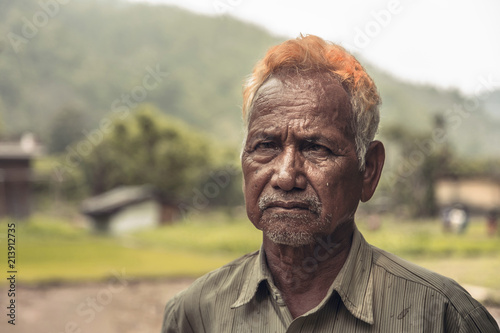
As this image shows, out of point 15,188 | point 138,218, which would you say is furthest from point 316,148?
→ point 138,218

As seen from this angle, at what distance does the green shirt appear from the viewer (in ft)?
5.22

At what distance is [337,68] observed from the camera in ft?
5.51

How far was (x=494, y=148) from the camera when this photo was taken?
59.7ft

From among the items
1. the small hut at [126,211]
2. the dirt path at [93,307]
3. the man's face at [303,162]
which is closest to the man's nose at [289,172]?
the man's face at [303,162]

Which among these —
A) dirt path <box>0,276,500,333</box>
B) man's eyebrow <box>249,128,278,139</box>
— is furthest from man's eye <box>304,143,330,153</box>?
dirt path <box>0,276,500,333</box>

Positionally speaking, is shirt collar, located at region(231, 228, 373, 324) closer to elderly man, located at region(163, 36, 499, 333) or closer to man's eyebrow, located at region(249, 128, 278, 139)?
elderly man, located at region(163, 36, 499, 333)

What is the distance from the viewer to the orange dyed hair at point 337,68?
1.67 metres

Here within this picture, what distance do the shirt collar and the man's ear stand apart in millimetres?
143

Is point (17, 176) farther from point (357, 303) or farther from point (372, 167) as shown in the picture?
point (357, 303)

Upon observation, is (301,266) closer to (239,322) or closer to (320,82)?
(239,322)

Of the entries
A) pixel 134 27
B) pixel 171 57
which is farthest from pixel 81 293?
pixel 134 27

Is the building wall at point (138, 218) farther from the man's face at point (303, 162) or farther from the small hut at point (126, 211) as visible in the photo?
the man's face at point (303, 162)

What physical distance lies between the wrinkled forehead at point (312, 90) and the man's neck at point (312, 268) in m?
0.40

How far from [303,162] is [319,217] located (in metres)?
0.18
